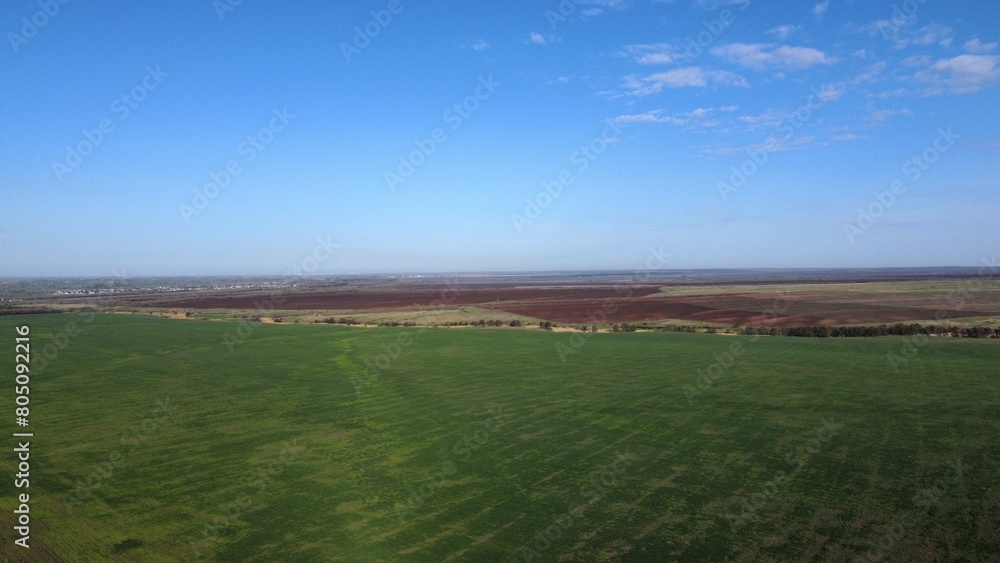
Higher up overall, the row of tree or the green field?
the row of tree

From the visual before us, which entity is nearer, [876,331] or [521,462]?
[521,462]

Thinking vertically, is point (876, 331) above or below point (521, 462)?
above

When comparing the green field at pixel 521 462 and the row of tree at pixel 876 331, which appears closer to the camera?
the green field at pixel 521 462

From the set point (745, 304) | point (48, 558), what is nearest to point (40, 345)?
point (48, 558)

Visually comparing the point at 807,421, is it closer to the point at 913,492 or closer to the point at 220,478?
the point at 913,492

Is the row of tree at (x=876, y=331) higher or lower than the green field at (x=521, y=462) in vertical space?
higher

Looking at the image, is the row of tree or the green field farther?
the row of tree

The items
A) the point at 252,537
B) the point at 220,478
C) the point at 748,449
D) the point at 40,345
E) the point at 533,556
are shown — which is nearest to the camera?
the point at 533,556

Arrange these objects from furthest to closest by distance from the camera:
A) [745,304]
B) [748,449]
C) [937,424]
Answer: [745,304] → [937,424] → [748,449]
